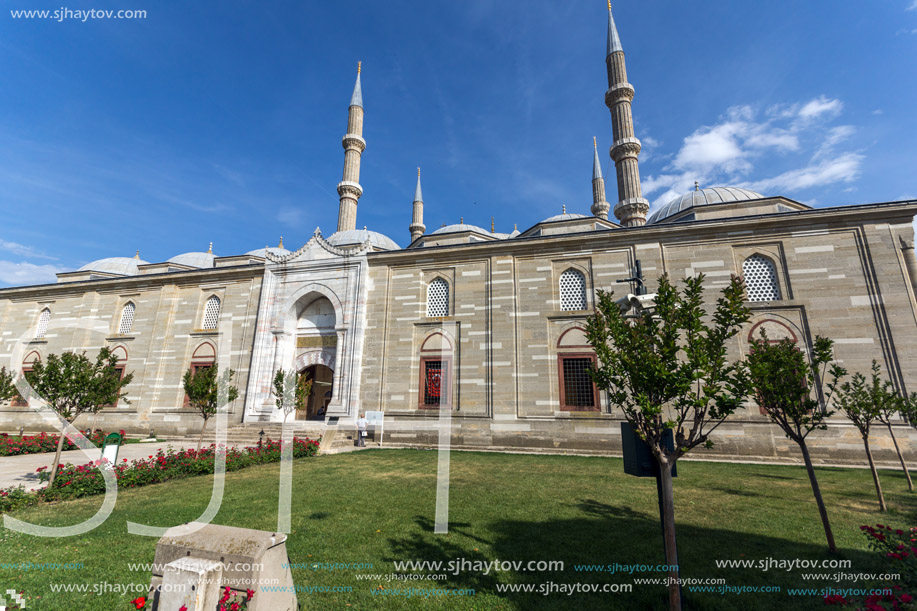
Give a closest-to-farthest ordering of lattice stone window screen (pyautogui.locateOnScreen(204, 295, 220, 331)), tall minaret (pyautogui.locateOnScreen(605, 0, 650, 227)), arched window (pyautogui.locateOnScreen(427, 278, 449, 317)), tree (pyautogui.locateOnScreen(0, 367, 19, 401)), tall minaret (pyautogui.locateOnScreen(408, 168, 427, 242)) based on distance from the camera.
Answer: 1. tree (pyautogui.locateOnScreen(0, 367, 19, 401))
2. arched window (pyautogui.locateOnScreen(427, 278, 449, 317))
3. lattice stone window screen (pyautogui.locateOnScreen(204, 295, 220, 331))
4. tall minaret (pyautogui.locateOnScreen(605, 0, 650, 227))
5. tall minaret (pyautogui.locateOnScreen(408, 168, 427, 242))

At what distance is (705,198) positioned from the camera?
1888 centimetres

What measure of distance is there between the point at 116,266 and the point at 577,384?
34.1m

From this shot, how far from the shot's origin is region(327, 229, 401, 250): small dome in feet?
82.4

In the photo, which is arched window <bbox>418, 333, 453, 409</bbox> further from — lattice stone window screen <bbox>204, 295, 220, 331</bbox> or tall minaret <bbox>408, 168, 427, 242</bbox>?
tall minaret <bbox>408, 168, 427, 242</bbox>

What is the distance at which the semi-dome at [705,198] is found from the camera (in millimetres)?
18141

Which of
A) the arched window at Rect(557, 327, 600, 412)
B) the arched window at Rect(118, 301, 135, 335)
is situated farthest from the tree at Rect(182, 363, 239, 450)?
the arched window at Rect(557, 327, 600, 412)

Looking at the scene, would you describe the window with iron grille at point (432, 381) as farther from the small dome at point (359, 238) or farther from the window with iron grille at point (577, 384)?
the small dome at point (359, 238)

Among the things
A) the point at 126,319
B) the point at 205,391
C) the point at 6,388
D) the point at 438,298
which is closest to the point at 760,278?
the point at 438,298

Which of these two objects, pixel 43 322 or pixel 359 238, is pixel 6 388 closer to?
pixel 43 322

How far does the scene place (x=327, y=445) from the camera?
14383 millimetres

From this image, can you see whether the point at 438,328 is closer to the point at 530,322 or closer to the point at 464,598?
the point at 530,322

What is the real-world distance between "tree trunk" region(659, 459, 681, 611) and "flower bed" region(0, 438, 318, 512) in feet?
34.0

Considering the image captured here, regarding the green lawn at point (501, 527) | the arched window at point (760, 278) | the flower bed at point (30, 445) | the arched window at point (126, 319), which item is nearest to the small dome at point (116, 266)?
the arched window at point (126, 319)

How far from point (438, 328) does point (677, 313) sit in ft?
42.7
